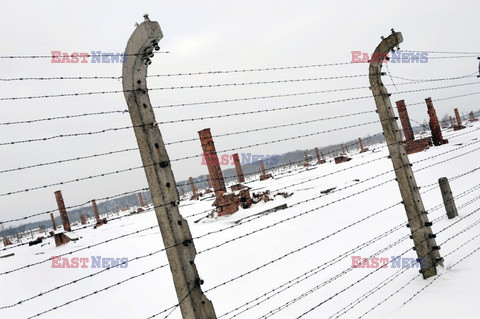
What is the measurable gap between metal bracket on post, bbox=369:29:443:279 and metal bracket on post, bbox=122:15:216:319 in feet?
7.85

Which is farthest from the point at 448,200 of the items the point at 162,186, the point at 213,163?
the point at 213,163

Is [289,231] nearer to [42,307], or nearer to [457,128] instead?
[42,307]

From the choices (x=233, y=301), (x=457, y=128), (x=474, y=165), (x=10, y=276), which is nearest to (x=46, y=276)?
(x=10, y=276)

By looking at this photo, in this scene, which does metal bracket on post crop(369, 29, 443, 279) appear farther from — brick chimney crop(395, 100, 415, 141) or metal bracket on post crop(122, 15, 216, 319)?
brick chimney crop(395, 100, 415, 141)

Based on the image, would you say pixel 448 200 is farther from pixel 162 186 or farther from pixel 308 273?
pixel 162 186

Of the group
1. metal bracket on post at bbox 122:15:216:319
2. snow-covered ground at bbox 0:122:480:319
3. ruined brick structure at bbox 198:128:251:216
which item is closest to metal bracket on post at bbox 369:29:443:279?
snow-covered ground at bbox 0:122:480:319

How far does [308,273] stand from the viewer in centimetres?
511

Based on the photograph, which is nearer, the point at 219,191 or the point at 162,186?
the point at 162,186

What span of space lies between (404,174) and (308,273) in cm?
258

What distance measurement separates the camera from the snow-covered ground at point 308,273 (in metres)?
2.93

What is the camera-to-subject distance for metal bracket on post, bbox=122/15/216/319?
187 centimetres

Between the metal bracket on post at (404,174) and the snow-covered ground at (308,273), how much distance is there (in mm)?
211

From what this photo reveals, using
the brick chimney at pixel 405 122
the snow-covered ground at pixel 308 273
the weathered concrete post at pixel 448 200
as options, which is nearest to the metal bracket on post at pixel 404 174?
the snow-covered ground at pixel 308 273

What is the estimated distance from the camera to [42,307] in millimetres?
6234
